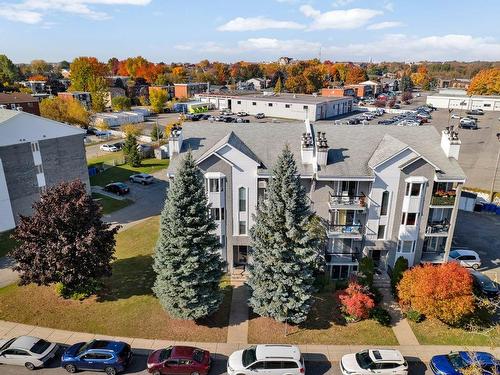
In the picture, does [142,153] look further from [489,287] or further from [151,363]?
[489,287]

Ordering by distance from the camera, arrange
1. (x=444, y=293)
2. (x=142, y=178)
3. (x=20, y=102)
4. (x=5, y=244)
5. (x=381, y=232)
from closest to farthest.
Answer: (x=444, y=293), (x=381, y=232), (x=5, y=244), (x=142, y=178), (x=20, y=102)

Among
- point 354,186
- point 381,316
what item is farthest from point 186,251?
point 381,316

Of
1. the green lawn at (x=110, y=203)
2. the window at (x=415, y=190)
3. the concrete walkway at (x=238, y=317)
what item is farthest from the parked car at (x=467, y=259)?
the green lawn at (x=110, y=203)

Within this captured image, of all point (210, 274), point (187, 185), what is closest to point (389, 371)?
point (210, 274)

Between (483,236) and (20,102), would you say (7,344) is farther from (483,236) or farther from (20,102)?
(20,102)

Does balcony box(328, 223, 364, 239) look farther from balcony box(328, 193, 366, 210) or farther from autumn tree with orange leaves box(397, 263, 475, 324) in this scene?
autumn tree with orange leaves box(397, 263, 475, 324)
